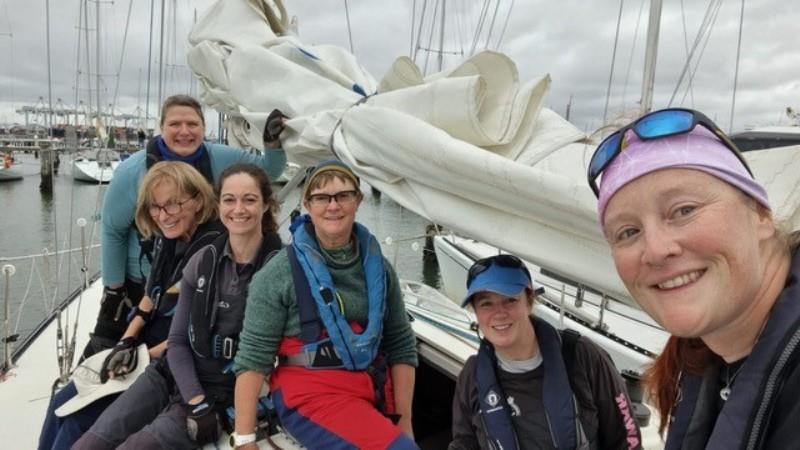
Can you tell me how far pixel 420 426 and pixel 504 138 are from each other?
1993mm

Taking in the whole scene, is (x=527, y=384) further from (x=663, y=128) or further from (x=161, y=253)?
(x=161, y=253)

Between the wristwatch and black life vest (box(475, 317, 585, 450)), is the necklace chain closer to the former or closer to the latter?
black life vest (box(475, 317, 585, 450))

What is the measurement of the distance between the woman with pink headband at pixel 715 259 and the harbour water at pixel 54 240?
3.14m

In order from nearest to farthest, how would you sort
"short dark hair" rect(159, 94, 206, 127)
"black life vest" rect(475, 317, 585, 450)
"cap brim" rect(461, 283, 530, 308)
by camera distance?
"black life vest" rect(475, 317, 585, 450) < "cap brim" rect(461, 283, 530, 308) < "short dark hair" rect(159, 94, 206, 127)

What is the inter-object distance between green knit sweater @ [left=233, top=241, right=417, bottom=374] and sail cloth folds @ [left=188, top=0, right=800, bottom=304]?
373 mm

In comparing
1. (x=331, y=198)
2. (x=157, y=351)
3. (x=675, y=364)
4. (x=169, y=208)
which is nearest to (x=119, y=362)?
(x=157, y=351)

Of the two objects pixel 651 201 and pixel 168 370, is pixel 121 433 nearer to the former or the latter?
pixel 168 370

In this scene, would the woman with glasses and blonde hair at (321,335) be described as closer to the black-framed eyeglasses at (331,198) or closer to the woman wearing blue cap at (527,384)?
the black-framed eyeglasses at (331,198)

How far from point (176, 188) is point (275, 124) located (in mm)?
558

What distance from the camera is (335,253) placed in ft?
6.57

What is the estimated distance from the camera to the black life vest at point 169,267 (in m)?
2.41

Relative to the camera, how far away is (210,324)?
6.81 ft

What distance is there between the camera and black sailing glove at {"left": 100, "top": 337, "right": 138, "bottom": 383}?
2.23 meters

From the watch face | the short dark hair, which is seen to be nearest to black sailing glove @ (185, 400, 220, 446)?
the watch face
